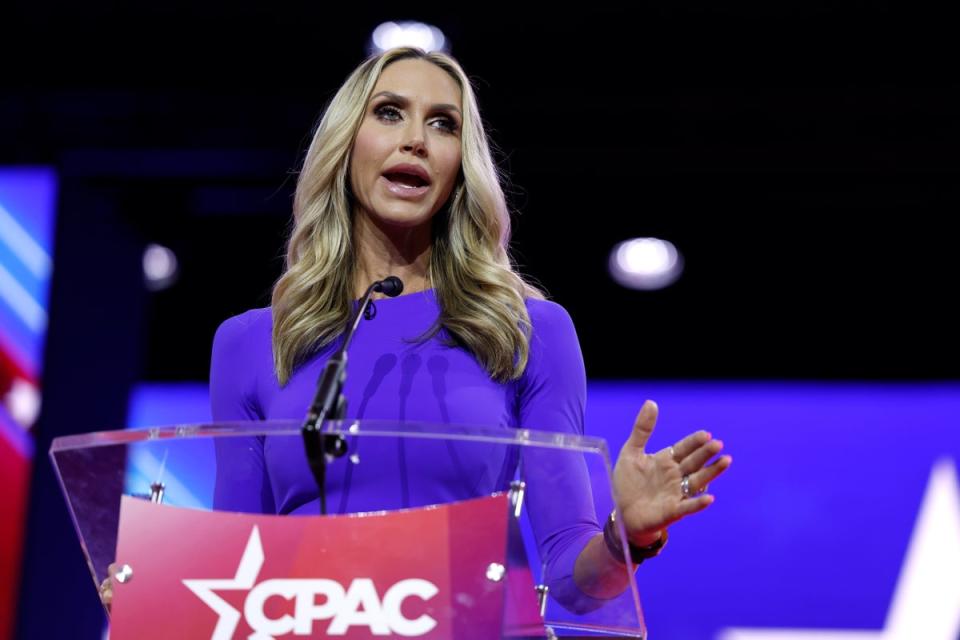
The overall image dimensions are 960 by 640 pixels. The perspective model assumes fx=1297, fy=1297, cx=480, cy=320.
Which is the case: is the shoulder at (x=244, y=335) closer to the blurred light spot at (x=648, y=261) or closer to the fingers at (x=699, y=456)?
the fingers at (x=699, y=456)

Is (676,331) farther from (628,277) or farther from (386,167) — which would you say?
(386,167)

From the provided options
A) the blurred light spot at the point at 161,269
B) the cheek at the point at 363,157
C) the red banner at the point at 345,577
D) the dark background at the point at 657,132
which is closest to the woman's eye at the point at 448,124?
the cheek at the point at 363,157

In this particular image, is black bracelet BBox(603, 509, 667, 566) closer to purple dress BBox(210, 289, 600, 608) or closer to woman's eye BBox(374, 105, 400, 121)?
purple dress BBox(210, 289, 600, 608)

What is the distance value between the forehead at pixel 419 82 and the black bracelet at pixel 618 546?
0.88 m

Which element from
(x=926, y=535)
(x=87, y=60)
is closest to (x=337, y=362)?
(x=87, y=60)

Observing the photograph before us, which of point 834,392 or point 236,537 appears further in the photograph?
point 834,392

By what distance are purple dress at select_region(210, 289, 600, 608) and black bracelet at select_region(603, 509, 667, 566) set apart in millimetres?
35

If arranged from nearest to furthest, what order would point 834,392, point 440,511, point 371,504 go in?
point 440,511 < point 371,504 < point 834,392

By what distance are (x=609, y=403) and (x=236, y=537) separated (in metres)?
4.29

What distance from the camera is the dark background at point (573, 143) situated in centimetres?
463

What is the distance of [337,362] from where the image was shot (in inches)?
50.6

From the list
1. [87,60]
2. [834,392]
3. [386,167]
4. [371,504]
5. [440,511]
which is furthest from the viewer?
[834,392]

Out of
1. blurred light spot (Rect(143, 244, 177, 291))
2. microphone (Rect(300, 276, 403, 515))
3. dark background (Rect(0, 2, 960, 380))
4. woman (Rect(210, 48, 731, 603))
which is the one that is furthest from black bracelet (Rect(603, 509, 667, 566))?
blurred light spot (Rect(143, 244, 177, 291))

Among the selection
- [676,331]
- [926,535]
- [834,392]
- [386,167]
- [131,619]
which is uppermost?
[676,331]
